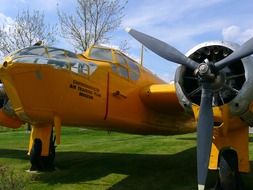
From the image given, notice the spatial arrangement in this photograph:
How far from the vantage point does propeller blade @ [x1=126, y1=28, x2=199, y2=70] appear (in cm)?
827

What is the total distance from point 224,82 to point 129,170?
16.1 feet

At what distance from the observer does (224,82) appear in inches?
310

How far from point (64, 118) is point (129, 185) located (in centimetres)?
226

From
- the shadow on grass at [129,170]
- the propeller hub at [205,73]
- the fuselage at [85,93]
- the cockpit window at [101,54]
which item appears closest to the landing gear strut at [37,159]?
the shadow on grass at [129,170]

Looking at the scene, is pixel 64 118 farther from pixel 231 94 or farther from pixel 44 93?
pixel 231 94

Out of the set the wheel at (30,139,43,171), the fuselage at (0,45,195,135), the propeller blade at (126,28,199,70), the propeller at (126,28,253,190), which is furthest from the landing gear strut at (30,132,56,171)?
the propeller at (126,28,253,190)

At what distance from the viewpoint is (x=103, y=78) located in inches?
392

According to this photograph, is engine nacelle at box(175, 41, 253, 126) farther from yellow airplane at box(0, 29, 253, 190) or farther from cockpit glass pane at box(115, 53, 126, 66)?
cockpit glass pane at box(115, 53, 126, 66)

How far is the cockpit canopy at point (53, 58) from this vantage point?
869 centimetres

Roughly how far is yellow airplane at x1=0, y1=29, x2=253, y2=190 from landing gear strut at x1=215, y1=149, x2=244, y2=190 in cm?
2

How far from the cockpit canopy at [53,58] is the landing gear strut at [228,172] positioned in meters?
3.58

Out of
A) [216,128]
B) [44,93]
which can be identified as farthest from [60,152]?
[216,128]

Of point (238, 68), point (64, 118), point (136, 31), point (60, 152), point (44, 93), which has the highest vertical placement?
point (136, 31)

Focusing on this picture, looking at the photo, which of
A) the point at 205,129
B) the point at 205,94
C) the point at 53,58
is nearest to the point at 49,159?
the point at 53,58
